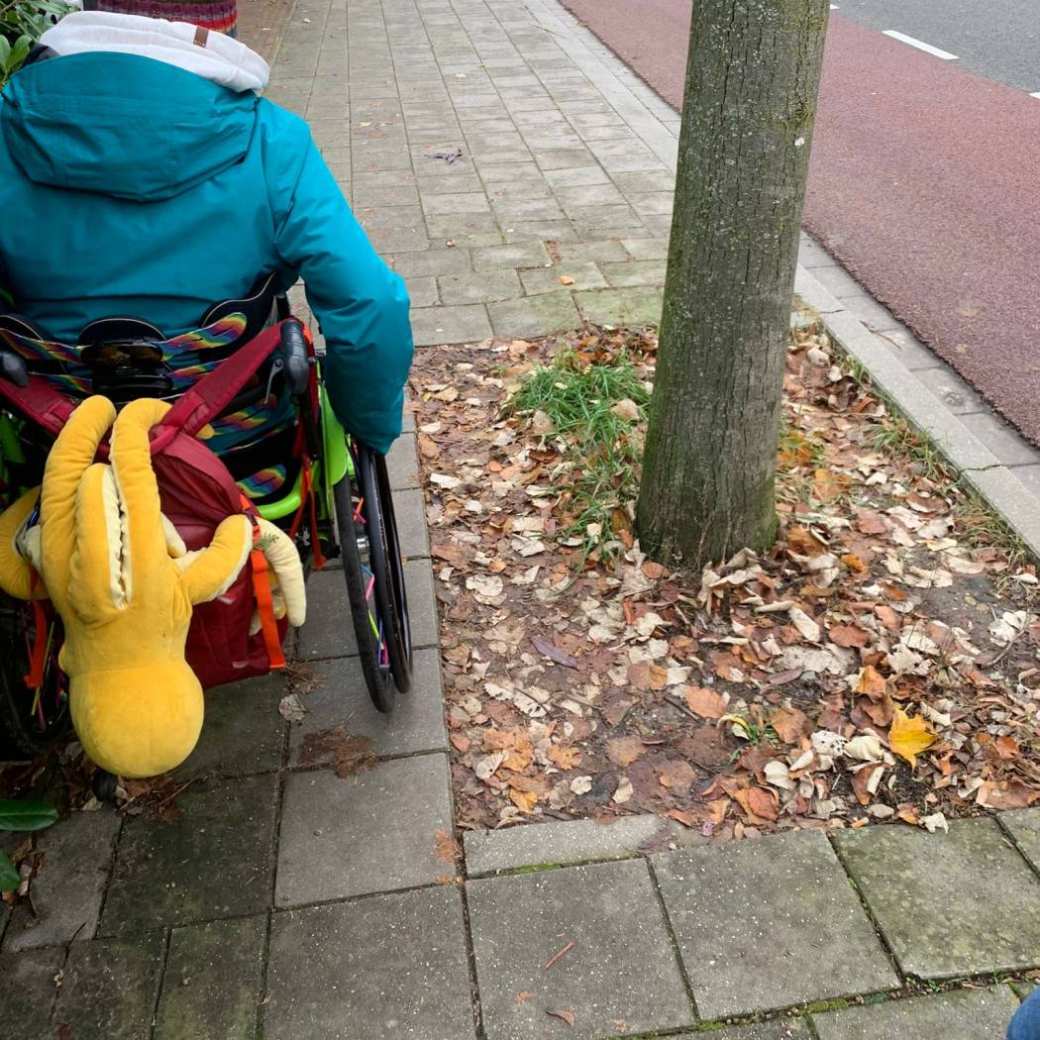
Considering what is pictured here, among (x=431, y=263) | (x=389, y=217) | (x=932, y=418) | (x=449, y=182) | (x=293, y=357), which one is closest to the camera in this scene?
(x=293, y=357)

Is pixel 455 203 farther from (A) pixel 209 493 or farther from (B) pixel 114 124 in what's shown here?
(A) pixel 209 493

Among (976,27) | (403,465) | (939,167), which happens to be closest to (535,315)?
(403,465)

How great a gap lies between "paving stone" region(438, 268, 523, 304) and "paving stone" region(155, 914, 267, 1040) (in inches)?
133

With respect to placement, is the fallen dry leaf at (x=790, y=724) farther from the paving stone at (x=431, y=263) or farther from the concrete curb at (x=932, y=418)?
the paving stone at (x=431, y=263)

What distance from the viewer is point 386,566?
2369 mm

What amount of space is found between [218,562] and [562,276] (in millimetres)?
3569

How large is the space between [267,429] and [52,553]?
581mm

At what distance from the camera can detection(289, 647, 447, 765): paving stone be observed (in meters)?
2.54

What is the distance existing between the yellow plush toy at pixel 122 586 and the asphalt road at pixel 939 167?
11.0 feet

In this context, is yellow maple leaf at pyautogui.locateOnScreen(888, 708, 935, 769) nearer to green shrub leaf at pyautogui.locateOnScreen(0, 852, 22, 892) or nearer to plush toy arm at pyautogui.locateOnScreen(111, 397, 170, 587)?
plush toy arm at pyautogui.locateOnScreen(111, 397, 170, 587)

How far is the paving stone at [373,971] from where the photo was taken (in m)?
1.95

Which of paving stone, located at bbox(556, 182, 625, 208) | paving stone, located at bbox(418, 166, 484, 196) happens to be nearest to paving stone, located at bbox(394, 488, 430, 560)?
paving stone, located at bbox(556, 182, 625, 208)

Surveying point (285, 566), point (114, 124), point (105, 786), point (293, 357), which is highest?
point (114, 124)

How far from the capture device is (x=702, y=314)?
105 inches
